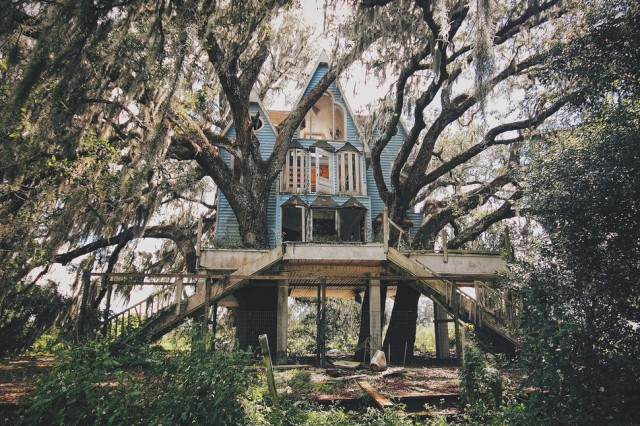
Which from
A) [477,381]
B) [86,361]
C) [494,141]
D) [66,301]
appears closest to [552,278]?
[477,381]

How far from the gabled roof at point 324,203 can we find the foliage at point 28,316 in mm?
10902

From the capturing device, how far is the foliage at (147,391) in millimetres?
6141

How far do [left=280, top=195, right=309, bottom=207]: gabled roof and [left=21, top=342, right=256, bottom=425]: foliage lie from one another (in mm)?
12077

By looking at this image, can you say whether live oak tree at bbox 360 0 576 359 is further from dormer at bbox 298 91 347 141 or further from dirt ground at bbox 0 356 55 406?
dirt ground at bbox 0 356 55 406

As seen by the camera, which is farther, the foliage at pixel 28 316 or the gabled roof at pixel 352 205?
the gabled roof at pixel 352 205

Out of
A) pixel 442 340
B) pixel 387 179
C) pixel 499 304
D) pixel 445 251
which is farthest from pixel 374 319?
pixel 387 179

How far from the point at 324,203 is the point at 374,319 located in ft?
19.0

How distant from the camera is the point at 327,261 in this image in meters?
14.5

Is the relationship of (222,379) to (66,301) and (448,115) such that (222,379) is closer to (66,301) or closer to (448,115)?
(448,115)

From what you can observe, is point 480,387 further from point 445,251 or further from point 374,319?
point 445,251

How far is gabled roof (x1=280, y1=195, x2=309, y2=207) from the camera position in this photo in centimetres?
1866

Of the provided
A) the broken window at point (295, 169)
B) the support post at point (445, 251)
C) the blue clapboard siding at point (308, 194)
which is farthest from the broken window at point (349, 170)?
the support post at point (445, 251)

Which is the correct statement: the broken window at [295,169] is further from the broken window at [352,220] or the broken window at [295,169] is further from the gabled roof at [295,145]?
the broken window at [352,220]

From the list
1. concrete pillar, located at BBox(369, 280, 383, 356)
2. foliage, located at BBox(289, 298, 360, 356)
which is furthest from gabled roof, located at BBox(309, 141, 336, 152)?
foliage, located at BBox(289, 298, 360, 356)
